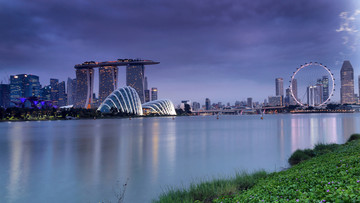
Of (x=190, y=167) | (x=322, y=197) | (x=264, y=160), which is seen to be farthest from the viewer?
(x=264, y=160)

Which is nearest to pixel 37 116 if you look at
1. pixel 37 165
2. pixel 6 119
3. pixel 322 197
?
pixel 6 119

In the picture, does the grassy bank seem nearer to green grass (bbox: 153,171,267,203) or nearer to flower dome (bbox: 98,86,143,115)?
green grass (bbox: 153,171,267,203)


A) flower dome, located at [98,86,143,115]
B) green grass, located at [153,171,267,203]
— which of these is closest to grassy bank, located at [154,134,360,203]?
green grass, located at [153,171,267,203]

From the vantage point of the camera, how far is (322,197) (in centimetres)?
539

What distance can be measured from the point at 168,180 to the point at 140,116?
525 feet

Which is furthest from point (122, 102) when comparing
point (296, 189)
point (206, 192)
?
point (296, 189)

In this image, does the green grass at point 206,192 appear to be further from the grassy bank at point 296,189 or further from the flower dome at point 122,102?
the flower dome at point 122,102

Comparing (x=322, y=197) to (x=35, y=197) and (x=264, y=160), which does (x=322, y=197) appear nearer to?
(x=35, y=197)

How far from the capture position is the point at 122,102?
162 m

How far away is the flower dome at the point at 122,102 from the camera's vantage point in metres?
158

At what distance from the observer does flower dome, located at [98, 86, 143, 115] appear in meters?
158

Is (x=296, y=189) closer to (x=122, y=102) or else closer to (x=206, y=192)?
(x=206, y=192)

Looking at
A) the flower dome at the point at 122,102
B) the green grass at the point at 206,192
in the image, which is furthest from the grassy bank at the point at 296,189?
the flower dome at the point at 122,102

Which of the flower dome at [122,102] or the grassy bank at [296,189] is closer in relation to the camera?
the grassy bank at [296,189]
